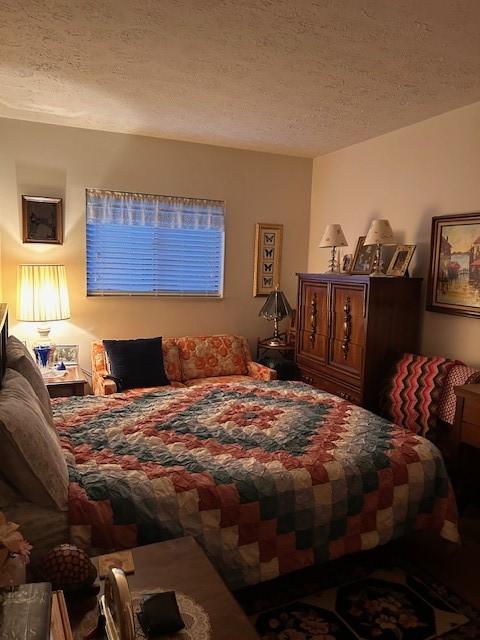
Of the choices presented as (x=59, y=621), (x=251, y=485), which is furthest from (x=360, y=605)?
(x=59, y=621)

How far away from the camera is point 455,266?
3270 mm

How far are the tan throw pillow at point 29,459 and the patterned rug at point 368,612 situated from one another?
97 cm

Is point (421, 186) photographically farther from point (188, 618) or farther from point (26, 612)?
point (26, 612)

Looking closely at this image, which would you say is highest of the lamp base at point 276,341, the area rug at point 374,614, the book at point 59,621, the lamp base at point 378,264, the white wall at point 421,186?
the white wall at point 421,186

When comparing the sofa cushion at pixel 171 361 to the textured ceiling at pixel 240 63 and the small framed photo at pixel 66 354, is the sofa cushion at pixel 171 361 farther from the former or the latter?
the textured ceiling at pixel 240 63

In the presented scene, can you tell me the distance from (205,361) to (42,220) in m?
1.83

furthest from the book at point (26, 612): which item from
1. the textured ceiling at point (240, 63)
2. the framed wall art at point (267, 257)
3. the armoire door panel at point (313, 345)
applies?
the framed wall art at point (267, 257)

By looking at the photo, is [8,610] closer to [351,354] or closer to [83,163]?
[351,354]

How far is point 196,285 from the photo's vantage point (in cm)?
459

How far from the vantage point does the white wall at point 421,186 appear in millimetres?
3195

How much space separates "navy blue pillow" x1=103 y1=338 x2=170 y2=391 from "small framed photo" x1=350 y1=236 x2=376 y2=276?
1.82 m

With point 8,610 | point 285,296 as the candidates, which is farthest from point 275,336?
point 8,610

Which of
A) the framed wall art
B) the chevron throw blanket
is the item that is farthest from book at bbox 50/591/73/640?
the framed wall art

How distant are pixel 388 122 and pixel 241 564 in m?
3.19
